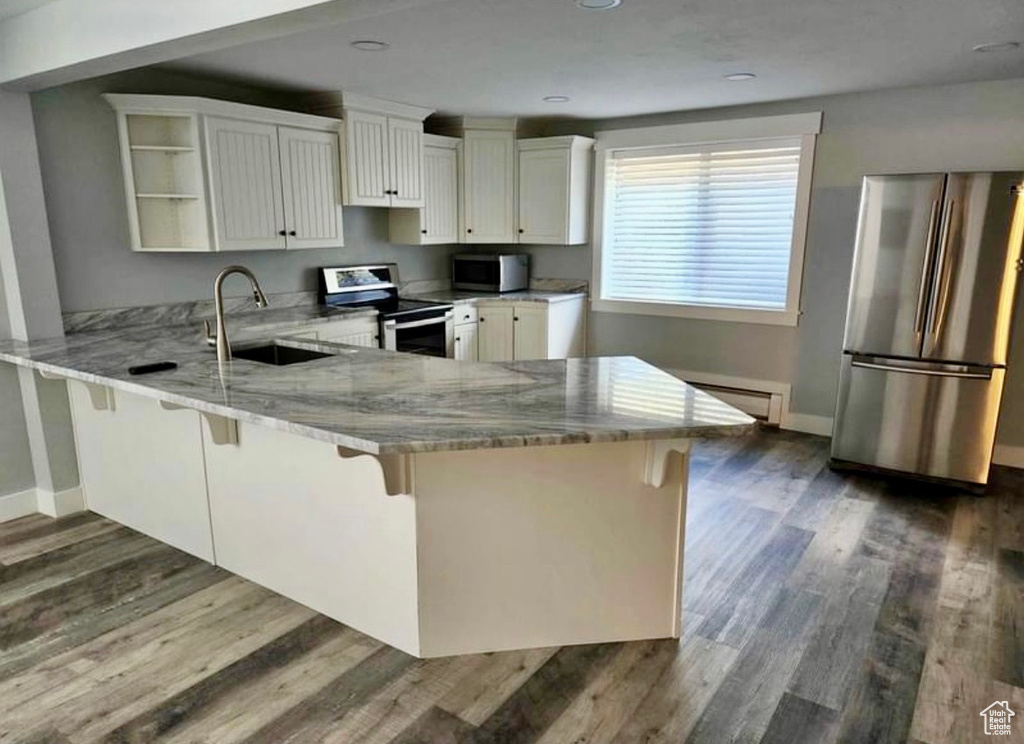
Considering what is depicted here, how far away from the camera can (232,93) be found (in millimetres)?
4027

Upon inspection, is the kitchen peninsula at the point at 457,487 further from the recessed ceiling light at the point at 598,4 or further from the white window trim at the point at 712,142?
the white window trim at the point at 712,142

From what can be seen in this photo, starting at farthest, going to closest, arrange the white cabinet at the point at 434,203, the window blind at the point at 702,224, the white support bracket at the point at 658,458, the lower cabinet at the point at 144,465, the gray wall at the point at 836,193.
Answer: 1. the white cabinet at the point at 434,203
2. the window blind at the point at 702,224
3. the gray wall at the point at 836,193
4. the lower cabinet at the point at 144,465
5. the white support bracket at the point at 658,458

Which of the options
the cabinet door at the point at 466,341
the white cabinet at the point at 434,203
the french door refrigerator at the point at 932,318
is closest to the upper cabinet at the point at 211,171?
the white cabinet at the point at 434,203

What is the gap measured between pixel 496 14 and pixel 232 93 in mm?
2168

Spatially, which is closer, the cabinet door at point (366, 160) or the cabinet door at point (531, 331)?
the cabinet door at point (366, 160)

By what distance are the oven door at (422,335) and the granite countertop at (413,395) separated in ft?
4.88

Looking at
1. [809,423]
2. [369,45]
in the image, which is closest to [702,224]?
[809,423]

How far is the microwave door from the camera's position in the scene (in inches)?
135

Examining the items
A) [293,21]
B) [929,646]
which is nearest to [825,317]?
[929,646]

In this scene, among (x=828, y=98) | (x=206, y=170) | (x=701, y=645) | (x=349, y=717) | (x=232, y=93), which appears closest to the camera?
(x=349, y=717)

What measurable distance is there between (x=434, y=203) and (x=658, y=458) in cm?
361

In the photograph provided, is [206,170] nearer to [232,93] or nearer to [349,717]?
[232,93]

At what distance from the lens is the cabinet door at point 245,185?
3.64m

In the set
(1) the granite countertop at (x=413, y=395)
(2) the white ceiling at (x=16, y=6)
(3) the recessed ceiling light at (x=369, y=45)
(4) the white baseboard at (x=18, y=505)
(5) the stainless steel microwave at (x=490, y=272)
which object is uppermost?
(2) the white ceiling at (x=16, y=6)
